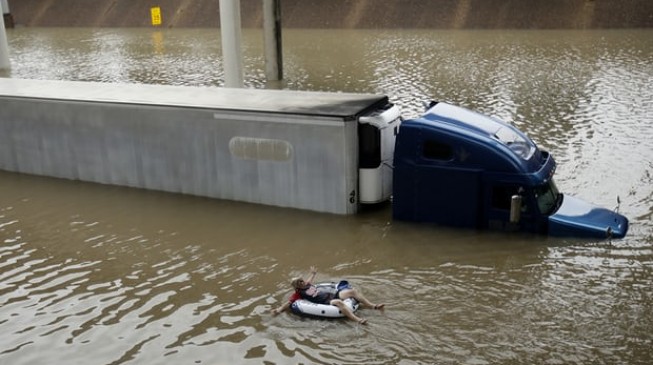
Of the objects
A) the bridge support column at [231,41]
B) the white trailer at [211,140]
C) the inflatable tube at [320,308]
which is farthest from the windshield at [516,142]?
the bridge support column at [231,41]

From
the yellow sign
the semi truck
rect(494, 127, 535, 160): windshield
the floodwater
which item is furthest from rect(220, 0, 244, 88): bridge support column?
the yellow sign

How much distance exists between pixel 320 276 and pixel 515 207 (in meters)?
3.90

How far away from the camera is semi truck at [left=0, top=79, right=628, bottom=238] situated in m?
13.6

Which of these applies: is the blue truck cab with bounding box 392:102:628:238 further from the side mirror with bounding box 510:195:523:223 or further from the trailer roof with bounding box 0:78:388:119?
the trailer roof with bounding box 0:78:388:119

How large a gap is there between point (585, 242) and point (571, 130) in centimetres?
840

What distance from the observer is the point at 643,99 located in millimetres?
23828

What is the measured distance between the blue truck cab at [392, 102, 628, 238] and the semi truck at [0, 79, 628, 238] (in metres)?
0.02

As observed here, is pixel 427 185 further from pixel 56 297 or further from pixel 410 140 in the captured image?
pixel 56 297

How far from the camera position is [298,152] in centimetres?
1501

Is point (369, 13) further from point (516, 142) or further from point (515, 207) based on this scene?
point (515, 207)

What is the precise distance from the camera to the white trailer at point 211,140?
582 inches

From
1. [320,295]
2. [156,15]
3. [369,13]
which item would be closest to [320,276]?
[320,295]

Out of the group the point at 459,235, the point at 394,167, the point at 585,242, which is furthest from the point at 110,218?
the point at 585,242

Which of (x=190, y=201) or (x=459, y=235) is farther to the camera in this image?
(x=190, y=201)
